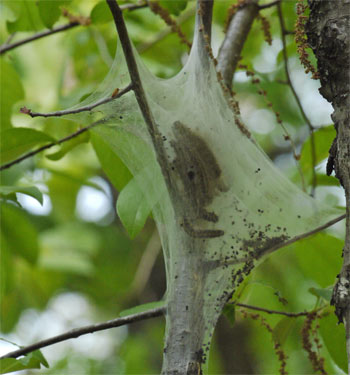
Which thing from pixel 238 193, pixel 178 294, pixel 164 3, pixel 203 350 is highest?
pixel 164 3

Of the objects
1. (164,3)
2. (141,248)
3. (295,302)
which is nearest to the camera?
(164,3)

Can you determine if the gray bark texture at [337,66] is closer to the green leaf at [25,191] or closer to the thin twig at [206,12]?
the thin twig at [206,12]

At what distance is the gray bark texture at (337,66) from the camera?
3.28 feet

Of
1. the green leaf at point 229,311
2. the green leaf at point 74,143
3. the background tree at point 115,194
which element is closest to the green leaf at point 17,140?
the background tree at point 115,194

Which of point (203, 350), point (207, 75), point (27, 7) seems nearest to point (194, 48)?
point (207, 75)

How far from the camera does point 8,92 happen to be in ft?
6.30

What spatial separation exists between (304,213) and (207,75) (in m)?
0.52

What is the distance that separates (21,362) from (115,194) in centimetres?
341

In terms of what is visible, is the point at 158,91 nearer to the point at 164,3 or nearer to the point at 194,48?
the point at 194,48

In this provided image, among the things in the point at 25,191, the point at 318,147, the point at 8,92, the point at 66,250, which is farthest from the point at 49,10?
the point at 66,250

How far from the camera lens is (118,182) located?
1.64 meters

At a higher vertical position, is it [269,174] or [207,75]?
[207,75]

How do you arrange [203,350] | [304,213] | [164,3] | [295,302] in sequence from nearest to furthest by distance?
[203,350] → [304,213] → [164,3] → [295,302]

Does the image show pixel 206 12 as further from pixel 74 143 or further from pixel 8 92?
pixel 8 92
